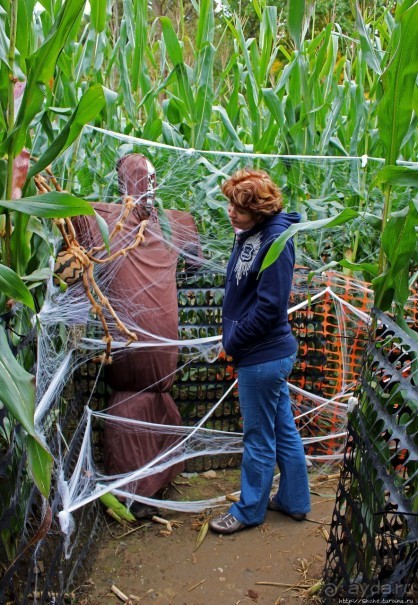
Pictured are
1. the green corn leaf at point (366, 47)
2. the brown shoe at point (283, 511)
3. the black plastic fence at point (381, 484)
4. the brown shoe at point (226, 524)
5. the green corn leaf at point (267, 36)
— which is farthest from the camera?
the green corn leaf at point (267, 36)

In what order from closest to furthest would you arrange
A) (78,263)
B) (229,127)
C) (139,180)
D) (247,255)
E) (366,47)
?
(78,263) → (366,47) → (247,255) → (139,180) → (229,127)

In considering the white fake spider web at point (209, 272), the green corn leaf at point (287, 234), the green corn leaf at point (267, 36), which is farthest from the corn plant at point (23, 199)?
the green corn leaf at point (267, 36)

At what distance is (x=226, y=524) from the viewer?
276cm

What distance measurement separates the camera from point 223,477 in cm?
339

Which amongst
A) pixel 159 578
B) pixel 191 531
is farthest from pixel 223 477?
pixel 159 578

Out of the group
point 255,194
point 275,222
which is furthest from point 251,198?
point 275,222

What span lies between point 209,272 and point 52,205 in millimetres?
1797

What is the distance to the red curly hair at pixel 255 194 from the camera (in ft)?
7.88

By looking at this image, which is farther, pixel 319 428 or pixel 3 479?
pixel 319 428

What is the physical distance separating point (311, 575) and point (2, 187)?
2118 millimetres

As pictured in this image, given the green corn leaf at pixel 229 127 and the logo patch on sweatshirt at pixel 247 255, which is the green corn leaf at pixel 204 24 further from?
the logo patch on sweatshirt at pixel 247 255

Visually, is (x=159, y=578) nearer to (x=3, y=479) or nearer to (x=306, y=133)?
(x=3, y=479)

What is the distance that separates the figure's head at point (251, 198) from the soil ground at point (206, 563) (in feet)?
5.21

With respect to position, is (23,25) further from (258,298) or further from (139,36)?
(139,36)
